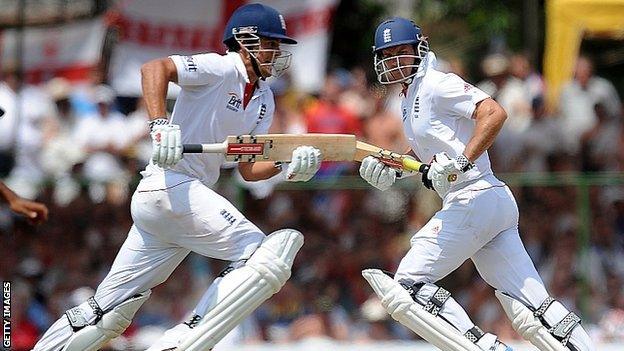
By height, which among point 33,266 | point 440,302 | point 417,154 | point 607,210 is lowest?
point 33,266

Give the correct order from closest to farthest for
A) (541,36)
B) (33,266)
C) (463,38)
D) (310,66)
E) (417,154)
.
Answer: (417,154) < (33,266) < (310,66) < (541,36) < (463,38)

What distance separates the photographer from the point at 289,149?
6.48 metres

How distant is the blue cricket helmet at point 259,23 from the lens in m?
6.71

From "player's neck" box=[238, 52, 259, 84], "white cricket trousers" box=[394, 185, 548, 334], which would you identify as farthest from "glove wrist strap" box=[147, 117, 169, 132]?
"white cricket trousers" box=[394, 185, 548, 334]

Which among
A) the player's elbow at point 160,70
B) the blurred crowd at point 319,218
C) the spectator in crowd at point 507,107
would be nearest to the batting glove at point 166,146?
the player's elbow at point 160,70

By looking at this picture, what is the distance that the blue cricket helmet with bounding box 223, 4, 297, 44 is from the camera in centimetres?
671

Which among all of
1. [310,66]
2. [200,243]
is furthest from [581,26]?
[200,243]

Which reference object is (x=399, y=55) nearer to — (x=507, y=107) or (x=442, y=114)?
(x=442, y=114)

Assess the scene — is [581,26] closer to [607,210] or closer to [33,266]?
[607,210]

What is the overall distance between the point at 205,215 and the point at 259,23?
102 cm

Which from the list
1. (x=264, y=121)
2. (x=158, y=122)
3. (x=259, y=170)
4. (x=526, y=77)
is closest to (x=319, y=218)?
(x=526, y=77)

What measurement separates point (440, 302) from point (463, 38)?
38.3 feet

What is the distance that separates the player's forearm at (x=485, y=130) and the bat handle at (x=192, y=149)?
4.30 ft

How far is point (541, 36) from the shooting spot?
53.9 feet
